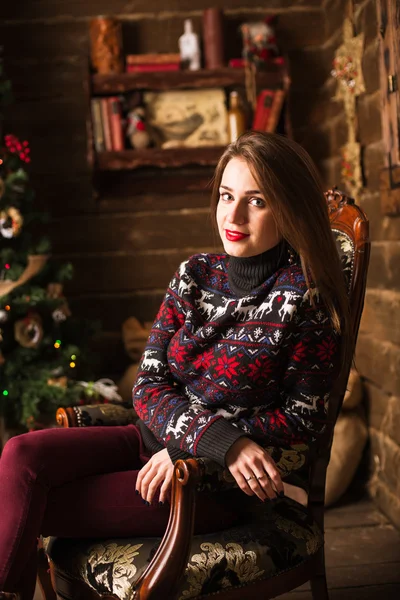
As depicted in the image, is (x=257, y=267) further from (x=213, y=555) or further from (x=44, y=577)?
(x=44, y=577)

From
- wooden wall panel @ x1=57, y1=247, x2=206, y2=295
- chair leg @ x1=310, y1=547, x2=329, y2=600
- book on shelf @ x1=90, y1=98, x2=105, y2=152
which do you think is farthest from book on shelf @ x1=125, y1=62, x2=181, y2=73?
chair leg @ x1=310, y1=547, x2=329, y2=600

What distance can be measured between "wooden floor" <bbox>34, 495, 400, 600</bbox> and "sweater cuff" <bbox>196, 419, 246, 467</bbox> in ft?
3.18

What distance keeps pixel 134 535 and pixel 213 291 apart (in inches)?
22.7

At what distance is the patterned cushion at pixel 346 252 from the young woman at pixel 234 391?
105 millimetres

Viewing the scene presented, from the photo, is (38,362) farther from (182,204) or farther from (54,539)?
(54,539)

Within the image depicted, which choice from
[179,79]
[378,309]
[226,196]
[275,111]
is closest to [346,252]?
[226,196]

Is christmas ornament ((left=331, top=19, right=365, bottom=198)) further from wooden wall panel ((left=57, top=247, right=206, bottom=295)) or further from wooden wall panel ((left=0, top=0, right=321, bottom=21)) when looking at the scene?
wooden wall panel ((left=57, top=247, right=206, bottom=295))

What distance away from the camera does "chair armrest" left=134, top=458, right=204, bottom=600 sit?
1.33 meters

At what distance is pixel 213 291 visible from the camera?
1.71 metres

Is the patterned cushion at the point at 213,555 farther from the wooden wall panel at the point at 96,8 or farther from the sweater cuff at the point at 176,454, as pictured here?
the wooden wall panel at the point at 96,8

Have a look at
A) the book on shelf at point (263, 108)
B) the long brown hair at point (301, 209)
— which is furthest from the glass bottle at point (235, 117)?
the long brown hair at point (301, 209)

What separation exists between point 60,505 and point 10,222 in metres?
1.66

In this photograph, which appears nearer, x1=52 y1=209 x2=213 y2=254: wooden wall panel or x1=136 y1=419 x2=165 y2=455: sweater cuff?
x1=136 y1=419 x2=165 y2=455: sweater cuff

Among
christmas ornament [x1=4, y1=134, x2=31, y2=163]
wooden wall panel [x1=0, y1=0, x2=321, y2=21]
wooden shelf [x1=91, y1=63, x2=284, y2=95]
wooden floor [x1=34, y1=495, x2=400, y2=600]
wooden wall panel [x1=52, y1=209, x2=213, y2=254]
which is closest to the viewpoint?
wooden floor [x1=34, y1=495, x2=400, y2=600]
